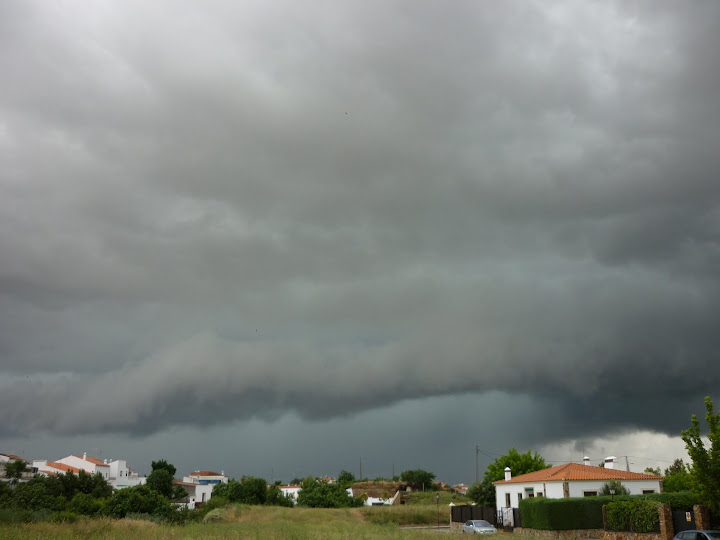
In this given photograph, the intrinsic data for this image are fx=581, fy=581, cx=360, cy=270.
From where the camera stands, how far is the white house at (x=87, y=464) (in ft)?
363

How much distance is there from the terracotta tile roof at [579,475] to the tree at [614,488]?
2.20ft

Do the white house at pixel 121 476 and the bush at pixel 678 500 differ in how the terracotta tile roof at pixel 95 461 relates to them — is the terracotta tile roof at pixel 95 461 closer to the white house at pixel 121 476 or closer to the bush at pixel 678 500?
the white house at pixel 121 476

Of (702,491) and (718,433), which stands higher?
(718,433)

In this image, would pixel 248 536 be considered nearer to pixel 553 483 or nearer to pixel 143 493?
pixel 553 483

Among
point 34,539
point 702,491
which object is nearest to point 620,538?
point 702,491

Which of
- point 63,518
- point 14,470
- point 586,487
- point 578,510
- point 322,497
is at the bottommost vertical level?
point 322,497

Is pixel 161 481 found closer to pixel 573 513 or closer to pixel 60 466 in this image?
pixel 60 466

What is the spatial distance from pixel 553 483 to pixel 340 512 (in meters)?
24.7

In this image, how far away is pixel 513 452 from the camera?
223ft

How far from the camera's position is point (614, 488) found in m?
42.7

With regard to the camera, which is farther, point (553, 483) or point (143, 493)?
point (143, 493)

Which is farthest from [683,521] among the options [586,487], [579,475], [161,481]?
[161,481]

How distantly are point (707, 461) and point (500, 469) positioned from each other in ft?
136

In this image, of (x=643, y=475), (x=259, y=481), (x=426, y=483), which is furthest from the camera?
(x=426, y=483)
